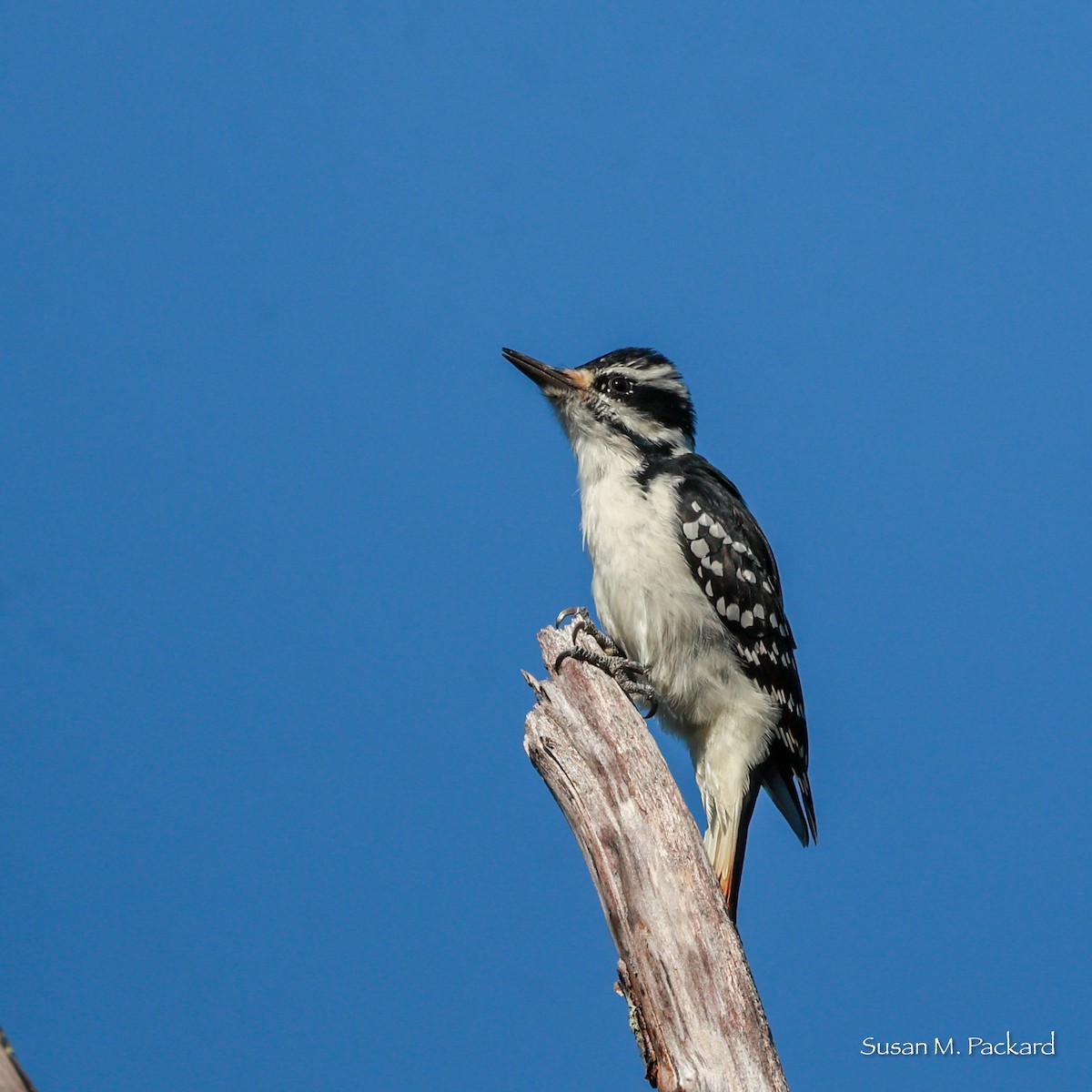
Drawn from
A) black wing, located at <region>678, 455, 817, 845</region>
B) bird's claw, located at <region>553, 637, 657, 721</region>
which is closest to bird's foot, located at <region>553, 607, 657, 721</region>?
bird's claw, located at <region>553, 637, 657, 721</region>

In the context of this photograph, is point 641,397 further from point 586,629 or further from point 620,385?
point 586,629

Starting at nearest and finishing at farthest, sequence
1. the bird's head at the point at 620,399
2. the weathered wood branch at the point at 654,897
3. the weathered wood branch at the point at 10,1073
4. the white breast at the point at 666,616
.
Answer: the weathered wood branch at the point at 10,1073 → the weathered wood branch at the point at 654,897 → the white breast at the point at 666,616 → the bird's head at the point at 620,399

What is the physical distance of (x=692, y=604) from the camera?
4.97 metres

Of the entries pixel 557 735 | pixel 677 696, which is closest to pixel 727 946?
pixel 557 735

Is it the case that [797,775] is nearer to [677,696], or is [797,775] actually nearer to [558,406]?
[677,696]

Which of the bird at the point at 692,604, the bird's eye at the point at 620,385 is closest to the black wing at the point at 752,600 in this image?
the bird at the point at 692,604

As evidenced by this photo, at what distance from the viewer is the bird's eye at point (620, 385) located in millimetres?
5414

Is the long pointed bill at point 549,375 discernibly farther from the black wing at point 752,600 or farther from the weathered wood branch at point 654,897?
the weathered wood branch at point 654,897

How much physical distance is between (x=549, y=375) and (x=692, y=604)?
131 centimetres

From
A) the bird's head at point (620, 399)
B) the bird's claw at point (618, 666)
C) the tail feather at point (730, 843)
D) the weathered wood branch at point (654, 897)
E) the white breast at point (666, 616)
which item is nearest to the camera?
the weathered wood branch at point (654, 897)

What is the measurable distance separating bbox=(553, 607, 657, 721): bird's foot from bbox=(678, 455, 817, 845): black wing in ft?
1.43

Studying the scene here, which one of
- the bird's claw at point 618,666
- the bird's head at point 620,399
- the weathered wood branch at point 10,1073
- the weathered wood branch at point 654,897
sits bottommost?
the weathered wood branch at point 10,1073

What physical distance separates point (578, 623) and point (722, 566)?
2.25 feet

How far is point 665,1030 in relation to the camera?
3600 millimetres
